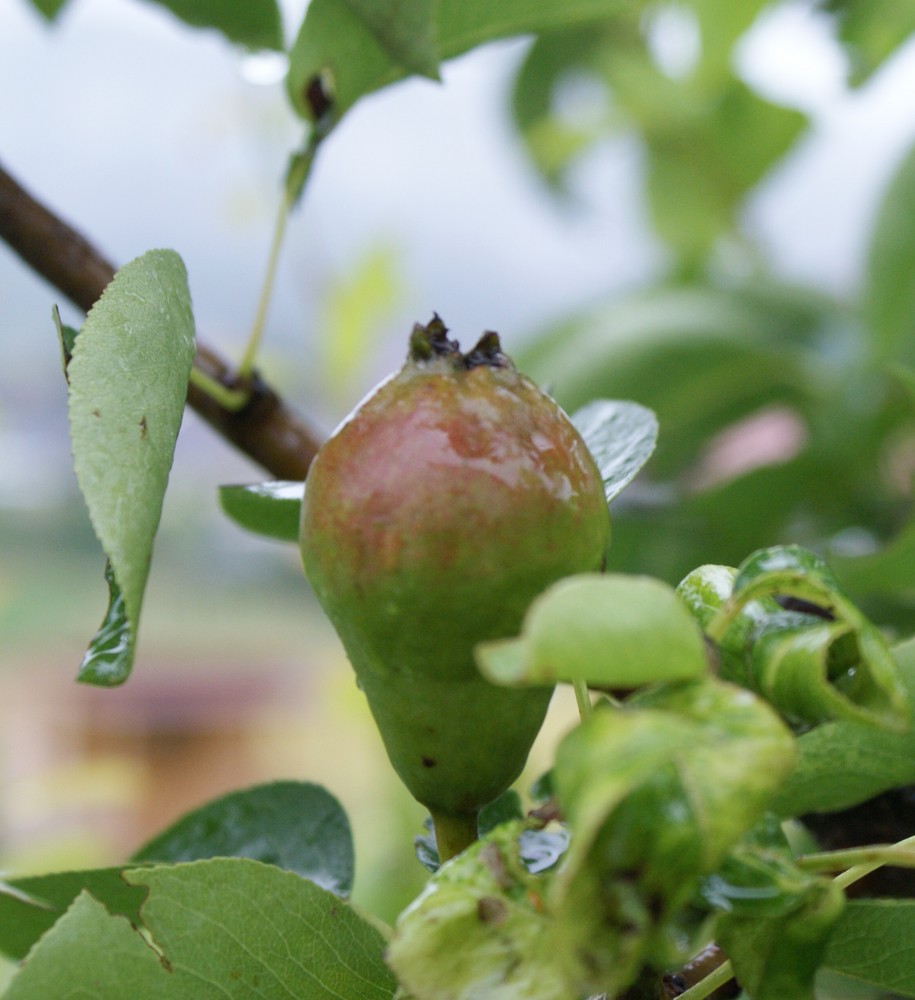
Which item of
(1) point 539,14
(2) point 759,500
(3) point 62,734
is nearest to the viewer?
(1) point 539,14

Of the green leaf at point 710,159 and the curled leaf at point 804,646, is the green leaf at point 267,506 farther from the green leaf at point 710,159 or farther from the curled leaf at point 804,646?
the green leaf at point 710,159

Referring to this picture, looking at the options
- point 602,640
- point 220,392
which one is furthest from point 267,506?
point 602,640

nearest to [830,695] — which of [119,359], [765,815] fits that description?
[765,815]

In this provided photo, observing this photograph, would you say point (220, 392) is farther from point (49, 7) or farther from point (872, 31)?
point (872, 31)

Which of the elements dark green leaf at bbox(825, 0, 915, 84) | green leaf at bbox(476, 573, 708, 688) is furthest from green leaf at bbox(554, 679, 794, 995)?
dark green leaf at bbox(825, 0, 915, 84)

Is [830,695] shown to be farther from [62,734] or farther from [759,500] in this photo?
[62,734]

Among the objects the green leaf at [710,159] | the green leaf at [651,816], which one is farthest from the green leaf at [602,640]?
the green leaf at [710,159]
